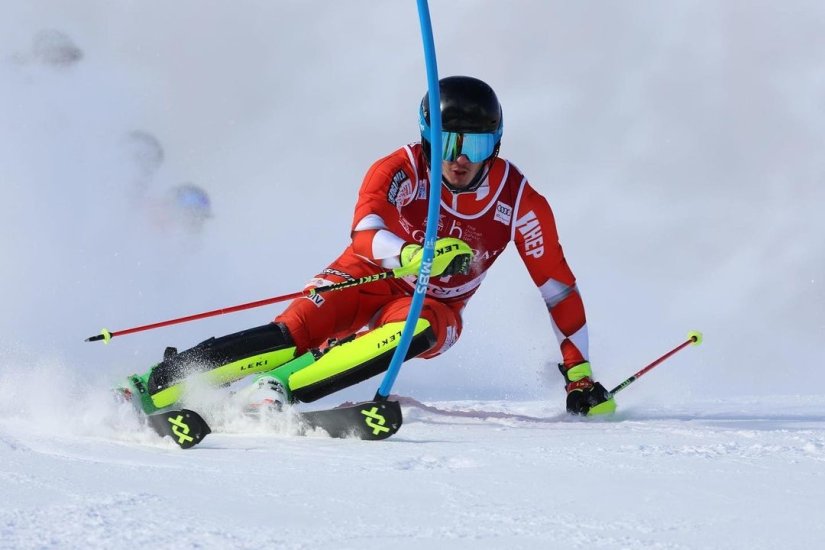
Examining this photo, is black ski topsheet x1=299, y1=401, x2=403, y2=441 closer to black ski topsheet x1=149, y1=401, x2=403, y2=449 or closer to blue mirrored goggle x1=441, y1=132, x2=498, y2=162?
black ski topsheet x1=149, y1=401, x2=403, y2=449

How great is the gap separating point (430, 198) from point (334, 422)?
1028mm

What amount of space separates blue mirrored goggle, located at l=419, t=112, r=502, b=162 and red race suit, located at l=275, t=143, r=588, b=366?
12.4 inches

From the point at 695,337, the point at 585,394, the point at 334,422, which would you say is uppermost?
the point at 695,337

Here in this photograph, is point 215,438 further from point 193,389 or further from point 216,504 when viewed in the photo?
point 216,504

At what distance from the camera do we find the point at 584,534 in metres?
2.23

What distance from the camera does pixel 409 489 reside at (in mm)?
2689

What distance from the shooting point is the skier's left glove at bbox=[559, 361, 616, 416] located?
5.75 meters

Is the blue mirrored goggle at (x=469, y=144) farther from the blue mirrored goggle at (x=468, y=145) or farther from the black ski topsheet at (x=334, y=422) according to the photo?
the black ski topsheet at (x=334, y=422)

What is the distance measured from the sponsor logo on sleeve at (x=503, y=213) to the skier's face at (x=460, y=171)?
335mm

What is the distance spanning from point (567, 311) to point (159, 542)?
4.20 meters

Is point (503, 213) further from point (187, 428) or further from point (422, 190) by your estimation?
point (187, 428)

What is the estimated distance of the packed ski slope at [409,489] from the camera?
2182 millimetres

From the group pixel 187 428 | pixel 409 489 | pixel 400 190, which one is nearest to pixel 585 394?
pixel 400 190

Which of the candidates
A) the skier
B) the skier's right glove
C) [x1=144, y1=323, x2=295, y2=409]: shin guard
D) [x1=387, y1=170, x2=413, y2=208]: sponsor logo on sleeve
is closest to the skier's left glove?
the skier
